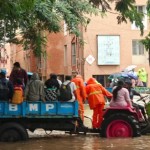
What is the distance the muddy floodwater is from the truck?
300 mm

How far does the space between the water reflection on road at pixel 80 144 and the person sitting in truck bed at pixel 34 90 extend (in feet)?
4.08

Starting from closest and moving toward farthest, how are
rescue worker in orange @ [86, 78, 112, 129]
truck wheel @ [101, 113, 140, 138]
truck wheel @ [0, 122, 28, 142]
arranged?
truck wheel @ [0, 122, 28, 142]
truck wheel @ [101, 113, 140, 138]
rescue worker in orange @ [86, 78, 112, 129]

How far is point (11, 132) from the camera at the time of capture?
1423 cm

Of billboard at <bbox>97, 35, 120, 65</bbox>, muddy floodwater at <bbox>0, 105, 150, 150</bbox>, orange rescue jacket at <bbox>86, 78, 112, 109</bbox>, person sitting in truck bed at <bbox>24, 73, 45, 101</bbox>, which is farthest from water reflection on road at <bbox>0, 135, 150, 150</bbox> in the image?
billboard at <bbox>97, 35, 120, 65</bbox>

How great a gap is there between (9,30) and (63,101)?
19.6 feet

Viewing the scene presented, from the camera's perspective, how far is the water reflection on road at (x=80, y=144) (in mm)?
13711

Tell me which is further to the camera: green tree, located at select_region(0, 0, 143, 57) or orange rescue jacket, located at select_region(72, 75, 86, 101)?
green tree, located at select_region(0, 0, 143, 57)

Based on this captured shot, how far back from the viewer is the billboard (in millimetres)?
41625

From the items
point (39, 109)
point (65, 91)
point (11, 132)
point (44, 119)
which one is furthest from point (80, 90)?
point (11, 132)

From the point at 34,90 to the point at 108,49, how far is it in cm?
2767

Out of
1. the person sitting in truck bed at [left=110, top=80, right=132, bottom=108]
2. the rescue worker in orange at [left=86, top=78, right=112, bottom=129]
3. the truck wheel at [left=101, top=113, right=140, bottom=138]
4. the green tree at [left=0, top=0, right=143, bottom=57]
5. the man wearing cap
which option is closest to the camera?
the man wearing cap

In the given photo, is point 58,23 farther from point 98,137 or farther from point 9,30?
point 98,137

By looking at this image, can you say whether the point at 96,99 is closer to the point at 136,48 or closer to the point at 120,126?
the point at 120,126

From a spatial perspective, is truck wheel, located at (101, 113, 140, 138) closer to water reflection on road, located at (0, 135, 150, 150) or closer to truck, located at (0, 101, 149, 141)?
truck, located at (0, 101, 149, 141)
